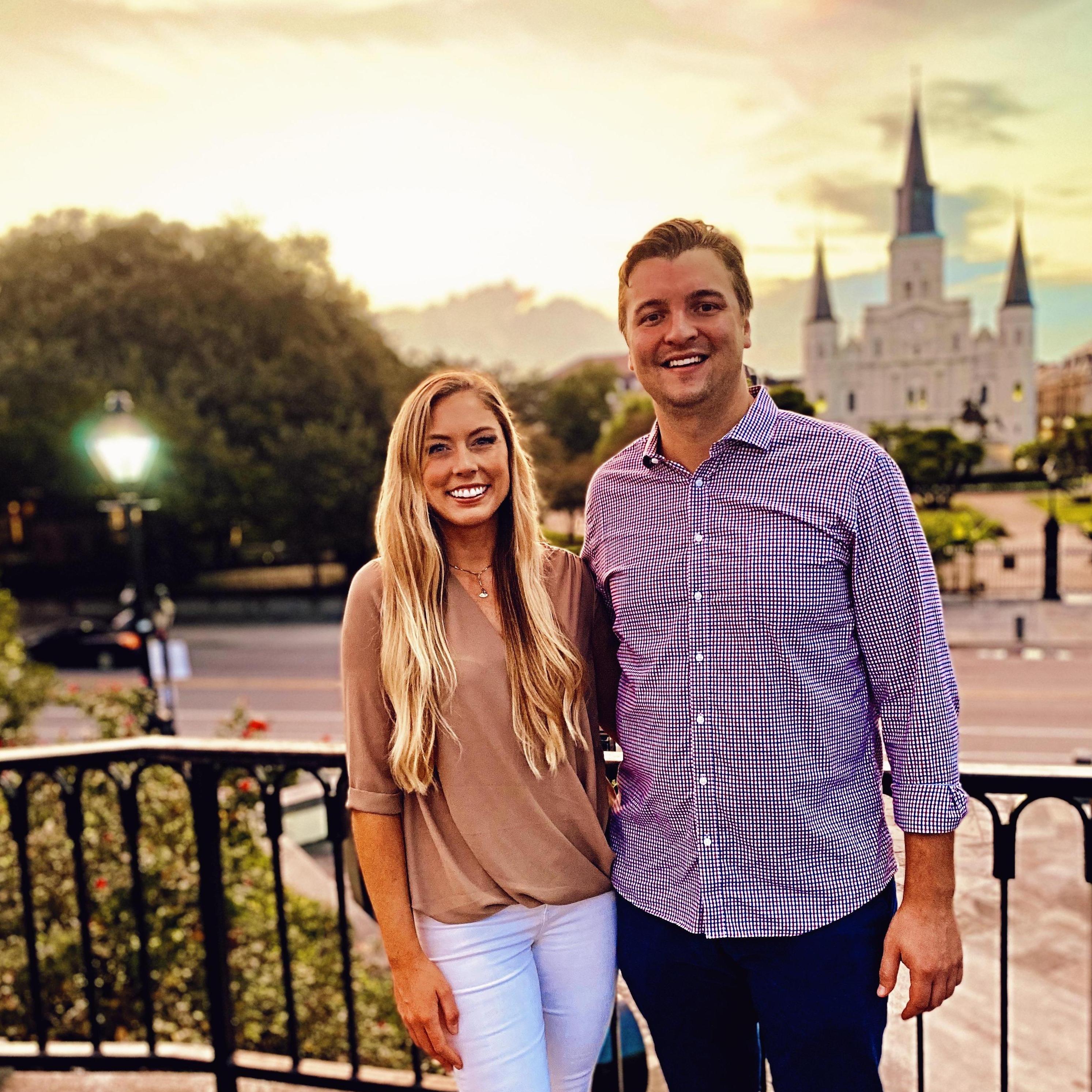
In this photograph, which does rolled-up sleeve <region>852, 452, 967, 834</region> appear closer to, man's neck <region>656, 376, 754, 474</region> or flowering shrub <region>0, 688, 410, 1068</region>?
man's neck <region>656, 376, 754, 474</region>

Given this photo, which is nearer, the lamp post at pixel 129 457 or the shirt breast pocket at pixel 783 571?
the shirt breast pocket at pixel 783 571

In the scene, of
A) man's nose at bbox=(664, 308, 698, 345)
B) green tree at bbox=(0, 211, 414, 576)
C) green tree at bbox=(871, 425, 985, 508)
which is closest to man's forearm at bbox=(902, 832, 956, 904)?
man's nose at bbox=(664, 308, 698, 345)

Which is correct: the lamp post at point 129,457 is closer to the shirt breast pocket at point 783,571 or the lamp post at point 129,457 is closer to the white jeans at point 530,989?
the white jeans at point 530,989

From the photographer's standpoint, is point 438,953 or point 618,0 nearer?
point 438,953

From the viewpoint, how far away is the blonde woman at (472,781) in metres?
1.60

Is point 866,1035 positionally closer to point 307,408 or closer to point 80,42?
point 80,42

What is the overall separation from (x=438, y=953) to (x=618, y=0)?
986cm

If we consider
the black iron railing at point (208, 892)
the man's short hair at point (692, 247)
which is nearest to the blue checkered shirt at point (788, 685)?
the man's short hair at point (692, 247)

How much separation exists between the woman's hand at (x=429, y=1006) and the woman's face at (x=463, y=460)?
0.84 metres

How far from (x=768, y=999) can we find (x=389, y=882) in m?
0.73

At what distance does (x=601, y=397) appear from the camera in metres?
39.4

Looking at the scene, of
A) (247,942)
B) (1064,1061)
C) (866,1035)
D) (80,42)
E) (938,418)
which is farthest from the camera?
(938,418)

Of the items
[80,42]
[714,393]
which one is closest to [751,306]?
[714,393]

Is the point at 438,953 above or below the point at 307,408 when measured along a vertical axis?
below
